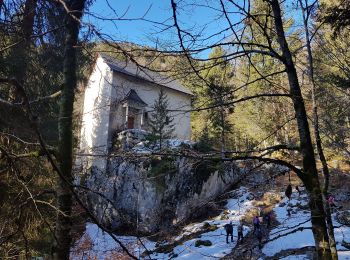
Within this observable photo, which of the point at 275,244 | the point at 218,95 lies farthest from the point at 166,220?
the point at 218,95

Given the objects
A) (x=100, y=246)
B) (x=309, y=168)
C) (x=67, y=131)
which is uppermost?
(x=67, y=131)

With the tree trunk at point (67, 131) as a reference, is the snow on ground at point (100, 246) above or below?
below

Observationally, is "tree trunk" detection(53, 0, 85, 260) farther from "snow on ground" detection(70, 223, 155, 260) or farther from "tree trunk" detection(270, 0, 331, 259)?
"tree trunk" detection(270, 0, 331, 259)

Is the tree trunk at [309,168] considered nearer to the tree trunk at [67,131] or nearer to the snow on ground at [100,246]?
the snow on ground at [100,246]

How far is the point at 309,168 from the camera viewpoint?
10.7 feet

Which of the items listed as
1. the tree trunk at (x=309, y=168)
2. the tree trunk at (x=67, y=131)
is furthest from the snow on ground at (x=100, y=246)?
the tree trunk at (x=309, y=168)

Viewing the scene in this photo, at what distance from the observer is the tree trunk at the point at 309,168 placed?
2.96 m

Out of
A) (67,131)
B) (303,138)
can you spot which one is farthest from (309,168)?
(67,131)

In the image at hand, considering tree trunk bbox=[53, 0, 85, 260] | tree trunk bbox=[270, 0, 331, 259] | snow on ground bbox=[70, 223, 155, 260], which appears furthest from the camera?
tree trunk bbox=[53, 0, 85, 260]

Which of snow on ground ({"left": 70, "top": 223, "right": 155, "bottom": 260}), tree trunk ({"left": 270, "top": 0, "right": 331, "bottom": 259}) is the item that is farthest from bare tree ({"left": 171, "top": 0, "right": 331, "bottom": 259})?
snow on ground ({"left": 70, "top": 223, "right": 155, "bottom": 260})

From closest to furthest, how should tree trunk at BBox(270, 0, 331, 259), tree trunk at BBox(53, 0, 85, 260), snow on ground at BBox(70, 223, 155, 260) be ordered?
1. snow on ground at BBox(70, 223, 155, 260)
2. tree trunk at BBox(270, 0, 331, 259)
3. tree trunk at BBox(53, 0, 85, 260)

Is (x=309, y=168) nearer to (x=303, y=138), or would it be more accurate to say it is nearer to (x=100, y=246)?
(x=303, y=138)

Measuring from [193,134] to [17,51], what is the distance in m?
30.5

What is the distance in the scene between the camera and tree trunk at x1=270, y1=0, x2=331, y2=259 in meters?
2.96
